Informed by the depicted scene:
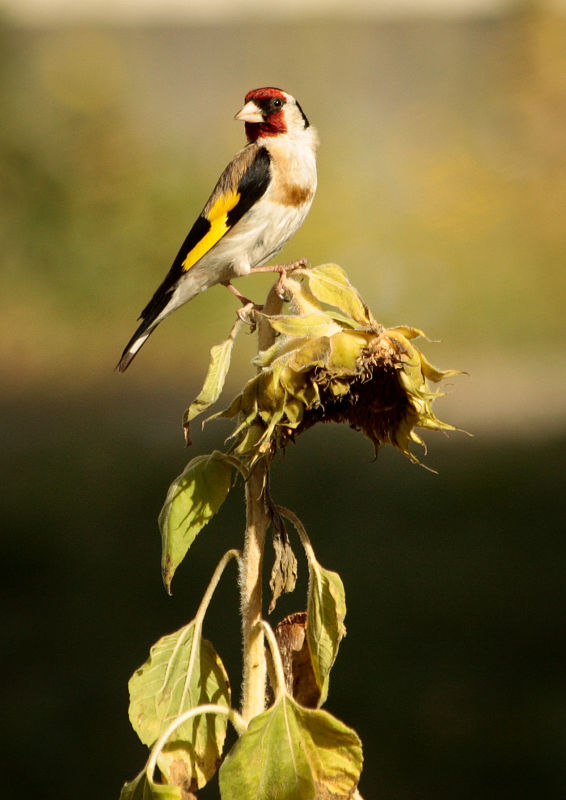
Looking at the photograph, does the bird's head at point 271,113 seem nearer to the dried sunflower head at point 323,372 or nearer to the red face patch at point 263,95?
the red face patch at point 263,95

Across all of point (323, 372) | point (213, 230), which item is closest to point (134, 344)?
point (213, 230)

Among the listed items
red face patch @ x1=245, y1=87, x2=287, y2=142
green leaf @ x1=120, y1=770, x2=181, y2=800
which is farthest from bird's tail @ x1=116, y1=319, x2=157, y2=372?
green leaf @ x1=120, y1=770, x2=181, y2=800

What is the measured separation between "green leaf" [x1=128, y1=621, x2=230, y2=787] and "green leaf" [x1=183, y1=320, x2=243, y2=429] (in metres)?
0.22

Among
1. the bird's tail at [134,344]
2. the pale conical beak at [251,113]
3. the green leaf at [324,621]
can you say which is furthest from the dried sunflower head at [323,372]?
the pale conical beak at [251,113]

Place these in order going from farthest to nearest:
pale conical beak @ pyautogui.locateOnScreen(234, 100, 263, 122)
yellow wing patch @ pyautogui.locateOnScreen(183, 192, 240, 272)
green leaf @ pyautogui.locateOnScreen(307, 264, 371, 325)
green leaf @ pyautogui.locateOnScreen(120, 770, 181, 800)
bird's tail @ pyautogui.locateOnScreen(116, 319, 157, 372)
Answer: pale conical beak @ pyautogui.locateOnScreen(234, 100, 263, 122), yellow wing patch @ pyautogui.locateOnScreen(183, 192, 240, 272), bird's tail @ pyautogui.locateOnScreen(116, 319, 157, 372), green leaf @ pyautogui.locateOnScreen(307, 264, 371, 325), green leaf @ pyautogui.locateOnScreen(120, 770, 181, 800)

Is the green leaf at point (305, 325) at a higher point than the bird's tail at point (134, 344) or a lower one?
higher

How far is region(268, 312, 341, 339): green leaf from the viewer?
0.91 meters

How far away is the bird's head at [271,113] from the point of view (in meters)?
1.59

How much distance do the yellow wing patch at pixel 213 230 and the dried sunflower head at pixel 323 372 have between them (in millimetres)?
479

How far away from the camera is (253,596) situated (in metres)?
0.90

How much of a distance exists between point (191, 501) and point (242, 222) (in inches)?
26.5

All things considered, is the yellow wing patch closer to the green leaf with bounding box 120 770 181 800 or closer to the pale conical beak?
the pale conical beak

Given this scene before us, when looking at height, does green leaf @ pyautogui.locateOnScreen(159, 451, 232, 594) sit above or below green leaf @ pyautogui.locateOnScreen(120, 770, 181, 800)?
above


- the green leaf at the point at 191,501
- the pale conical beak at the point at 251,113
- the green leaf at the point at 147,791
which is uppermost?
the pale conical beak at the point at 251,113
